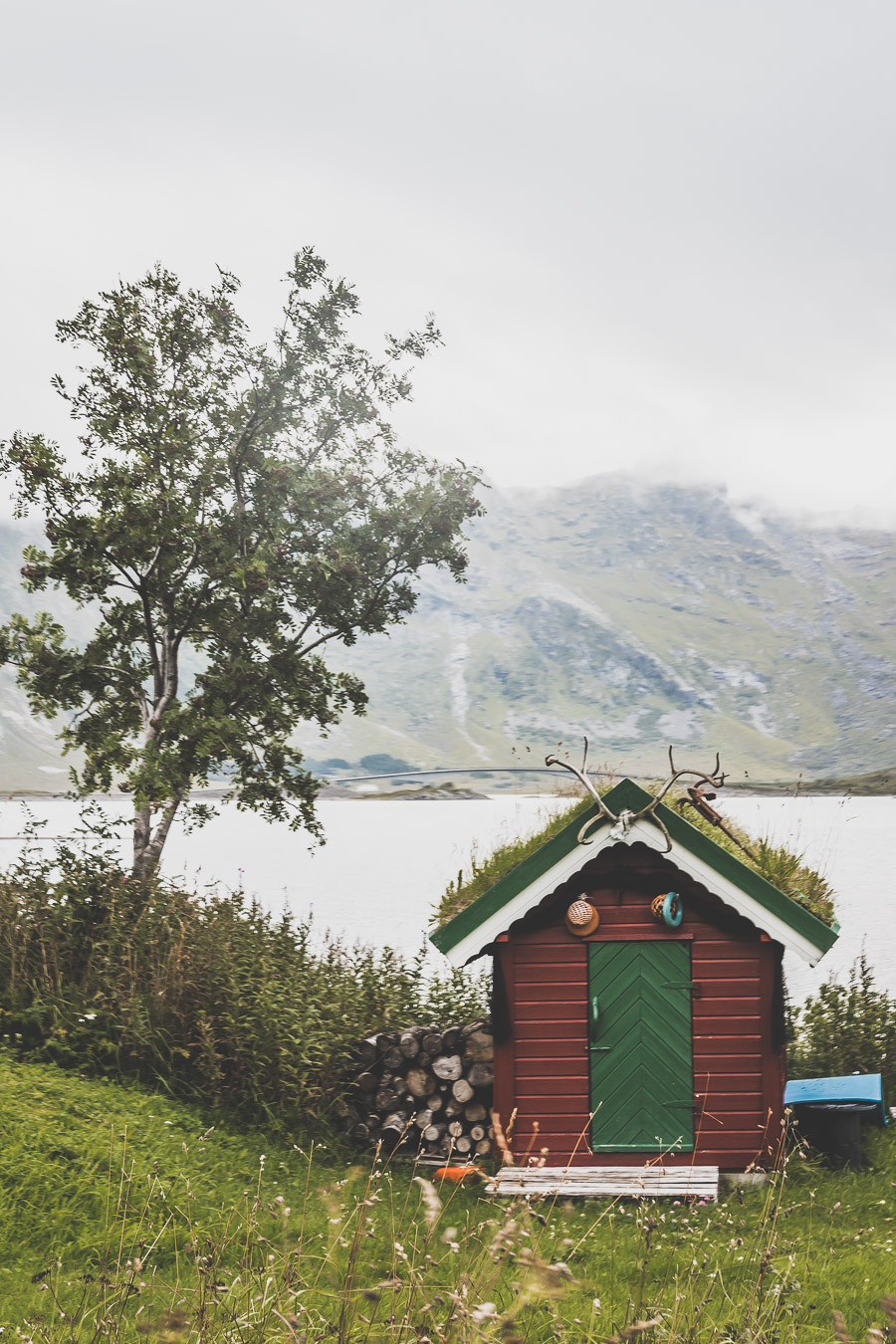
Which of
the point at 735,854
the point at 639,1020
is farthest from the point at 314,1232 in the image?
the point at 735,854

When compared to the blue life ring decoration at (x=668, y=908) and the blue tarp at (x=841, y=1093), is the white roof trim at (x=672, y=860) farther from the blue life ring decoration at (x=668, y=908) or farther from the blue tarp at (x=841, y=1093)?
the blue tarp at (x=841, y=1093)

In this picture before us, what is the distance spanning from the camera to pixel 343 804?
176 meters

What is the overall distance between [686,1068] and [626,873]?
1.75m

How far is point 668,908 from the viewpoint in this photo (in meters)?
9.12

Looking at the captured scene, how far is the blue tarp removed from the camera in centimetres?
1024

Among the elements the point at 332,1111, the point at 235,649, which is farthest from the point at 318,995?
the point at 235,649

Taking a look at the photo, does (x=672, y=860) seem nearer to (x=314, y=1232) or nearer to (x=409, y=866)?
(x=314, y=1232)

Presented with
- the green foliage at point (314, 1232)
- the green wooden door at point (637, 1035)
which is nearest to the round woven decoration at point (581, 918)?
the green wooden door at point (637, 1035)

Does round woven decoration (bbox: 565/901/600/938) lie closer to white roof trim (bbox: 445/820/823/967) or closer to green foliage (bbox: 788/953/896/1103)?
white roof trim (bbox: 445/820/823/967)

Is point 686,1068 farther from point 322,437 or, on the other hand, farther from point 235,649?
point 322,437

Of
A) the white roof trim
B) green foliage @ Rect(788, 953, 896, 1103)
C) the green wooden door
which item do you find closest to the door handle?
the green wooden door

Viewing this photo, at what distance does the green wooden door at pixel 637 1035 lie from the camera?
9.32m

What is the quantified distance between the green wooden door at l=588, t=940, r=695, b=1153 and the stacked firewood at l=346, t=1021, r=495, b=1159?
4.66 ft

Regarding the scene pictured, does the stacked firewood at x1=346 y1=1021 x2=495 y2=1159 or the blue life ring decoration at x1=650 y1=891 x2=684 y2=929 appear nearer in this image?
the blue life ring decoration at x1=650 y1=891 x2=684 y2=929
